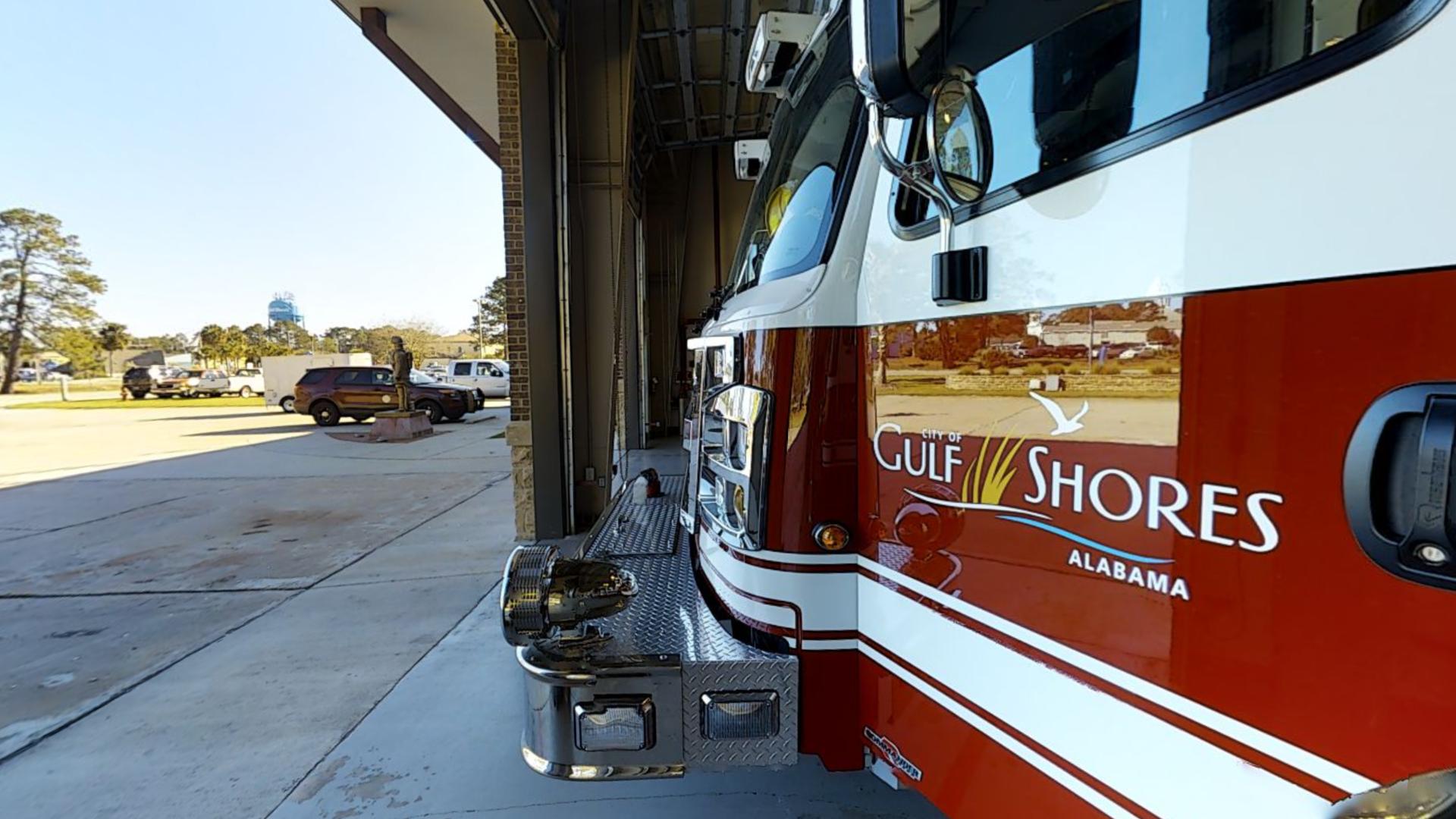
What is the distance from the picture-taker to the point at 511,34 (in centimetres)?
556

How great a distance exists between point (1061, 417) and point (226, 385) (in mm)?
43169

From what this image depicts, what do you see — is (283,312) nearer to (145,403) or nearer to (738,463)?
(145,403)

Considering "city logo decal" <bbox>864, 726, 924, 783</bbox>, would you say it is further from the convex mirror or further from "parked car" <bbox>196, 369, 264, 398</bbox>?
"parked car" <bbox>196, 369, 264, 398</bbox>

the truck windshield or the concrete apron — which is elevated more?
the truck windshield

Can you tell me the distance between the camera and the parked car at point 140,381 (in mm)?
34562

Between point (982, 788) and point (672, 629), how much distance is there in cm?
95

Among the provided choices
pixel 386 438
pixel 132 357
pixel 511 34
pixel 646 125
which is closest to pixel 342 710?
pixel 511 34

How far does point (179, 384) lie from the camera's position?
34.9 meters

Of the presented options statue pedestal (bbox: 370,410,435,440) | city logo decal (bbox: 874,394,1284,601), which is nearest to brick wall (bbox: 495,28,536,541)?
city logo decal (bbox: 874,394,1284,601)

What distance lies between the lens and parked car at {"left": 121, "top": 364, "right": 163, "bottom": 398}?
113ft

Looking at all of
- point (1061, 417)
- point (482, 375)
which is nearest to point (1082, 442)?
point (1061, 417)

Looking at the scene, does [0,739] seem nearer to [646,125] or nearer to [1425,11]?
[1425,11]

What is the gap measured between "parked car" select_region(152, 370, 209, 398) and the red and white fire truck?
41.9m

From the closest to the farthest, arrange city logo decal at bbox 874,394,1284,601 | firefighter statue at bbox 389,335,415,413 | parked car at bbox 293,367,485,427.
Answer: city logo decal at bbox 874,394,1284,601
firefighter statue at bbox 389,335,415,413
parked car at bbox 293,367,485,427
